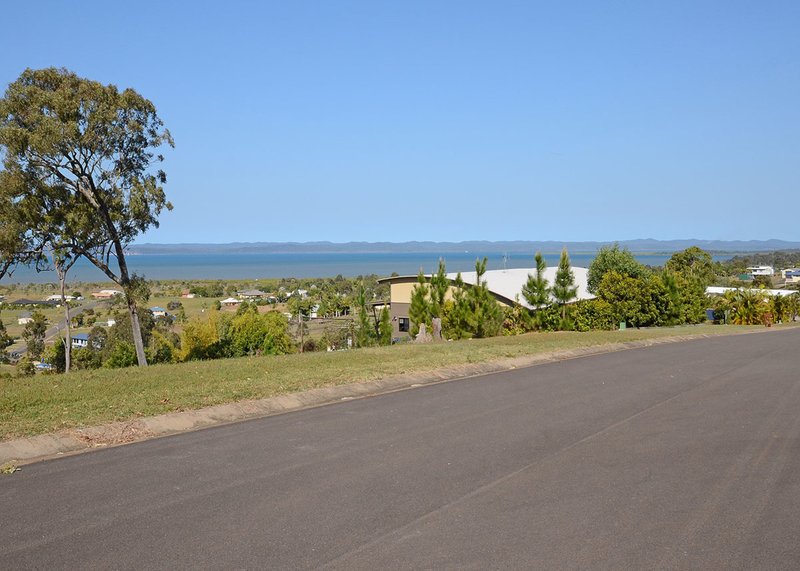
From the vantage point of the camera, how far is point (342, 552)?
5.75m

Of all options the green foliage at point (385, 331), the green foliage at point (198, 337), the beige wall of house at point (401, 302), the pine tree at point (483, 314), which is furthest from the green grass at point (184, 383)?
the beige wall of house at point (401, 302)

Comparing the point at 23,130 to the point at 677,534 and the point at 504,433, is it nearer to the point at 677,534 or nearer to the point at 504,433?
the point at 504,433

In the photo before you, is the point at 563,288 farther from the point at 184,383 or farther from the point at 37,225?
the point at 184,383

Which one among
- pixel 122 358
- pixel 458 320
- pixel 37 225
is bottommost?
pixel 122 358

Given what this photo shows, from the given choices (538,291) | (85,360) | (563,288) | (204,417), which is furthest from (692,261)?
(204,417)

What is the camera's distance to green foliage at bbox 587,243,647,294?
6169 centimetres

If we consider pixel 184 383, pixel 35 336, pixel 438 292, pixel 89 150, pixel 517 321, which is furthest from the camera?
pixel 35 336

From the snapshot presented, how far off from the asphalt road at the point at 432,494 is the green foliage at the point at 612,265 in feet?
167

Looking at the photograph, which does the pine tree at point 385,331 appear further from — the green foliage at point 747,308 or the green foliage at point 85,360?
the green foliage at point 747,308

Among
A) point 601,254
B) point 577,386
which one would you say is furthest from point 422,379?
point 601,254

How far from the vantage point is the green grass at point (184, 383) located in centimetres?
1035

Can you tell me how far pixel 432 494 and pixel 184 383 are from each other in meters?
7.32

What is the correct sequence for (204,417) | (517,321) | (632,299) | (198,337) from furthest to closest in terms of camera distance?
(632,299) → (517,321) → (198,337) → (204,417)

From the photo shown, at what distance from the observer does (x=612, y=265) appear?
6250 centimetres
